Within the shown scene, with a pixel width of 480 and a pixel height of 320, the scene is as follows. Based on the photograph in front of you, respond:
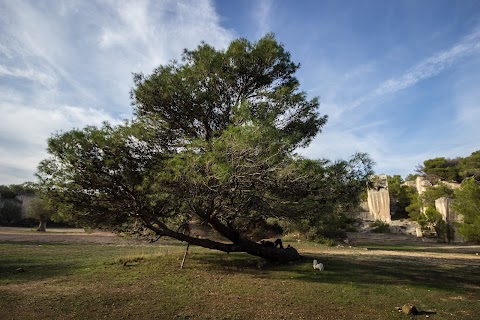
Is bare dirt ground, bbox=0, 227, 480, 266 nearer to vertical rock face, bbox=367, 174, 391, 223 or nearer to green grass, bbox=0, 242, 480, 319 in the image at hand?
green grass, bbox=0, 242, 480, 319

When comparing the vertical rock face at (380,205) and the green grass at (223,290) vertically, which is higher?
the vertical rock face at (380,205)

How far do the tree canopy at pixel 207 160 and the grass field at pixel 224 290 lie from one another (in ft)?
5.39

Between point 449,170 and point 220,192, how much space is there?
184ft

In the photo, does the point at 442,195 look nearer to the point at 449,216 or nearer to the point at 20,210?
the point at 449,216

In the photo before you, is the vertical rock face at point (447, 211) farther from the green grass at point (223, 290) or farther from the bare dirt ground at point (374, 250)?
the green grass at point (223, 290)

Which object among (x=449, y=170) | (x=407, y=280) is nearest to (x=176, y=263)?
(x=407, y=280)

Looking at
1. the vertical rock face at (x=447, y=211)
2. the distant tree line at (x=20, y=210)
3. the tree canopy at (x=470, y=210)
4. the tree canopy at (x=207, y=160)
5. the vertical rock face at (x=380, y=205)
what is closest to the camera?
the tree canopy at (x=207, y=160)

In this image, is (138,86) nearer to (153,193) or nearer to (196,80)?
(196,80)

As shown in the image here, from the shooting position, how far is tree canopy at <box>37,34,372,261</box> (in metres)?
9.30

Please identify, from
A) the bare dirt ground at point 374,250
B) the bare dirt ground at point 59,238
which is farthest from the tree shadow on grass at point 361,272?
the bare dirt ground at point 59,238

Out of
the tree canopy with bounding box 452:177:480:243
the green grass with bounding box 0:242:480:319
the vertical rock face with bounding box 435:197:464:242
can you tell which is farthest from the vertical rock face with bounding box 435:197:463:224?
the green grass with bounding box 0:242:480:319

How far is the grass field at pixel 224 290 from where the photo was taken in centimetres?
667

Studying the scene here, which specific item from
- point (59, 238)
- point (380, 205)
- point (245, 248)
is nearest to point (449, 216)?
point (380, 205)

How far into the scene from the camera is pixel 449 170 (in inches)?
2112
